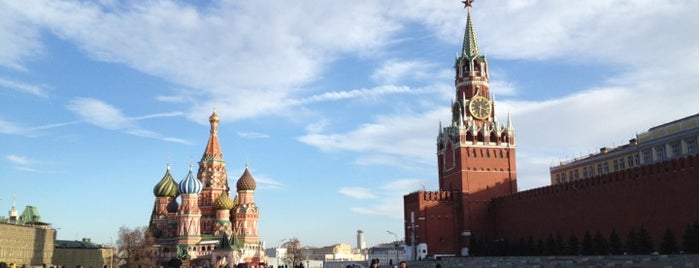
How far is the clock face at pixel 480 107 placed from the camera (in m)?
56.1

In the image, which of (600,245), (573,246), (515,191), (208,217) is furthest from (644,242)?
(208,217)

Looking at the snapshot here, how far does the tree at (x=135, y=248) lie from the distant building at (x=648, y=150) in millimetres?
34985

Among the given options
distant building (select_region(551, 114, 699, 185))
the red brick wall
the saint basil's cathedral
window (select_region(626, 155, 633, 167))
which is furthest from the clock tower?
the saint basil's cathedral

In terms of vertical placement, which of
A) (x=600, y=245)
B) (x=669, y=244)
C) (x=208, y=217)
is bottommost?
(x=669, y=244)

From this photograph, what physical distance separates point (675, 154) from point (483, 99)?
15730 mm

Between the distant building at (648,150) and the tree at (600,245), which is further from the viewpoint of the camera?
the distant building at (648,150)

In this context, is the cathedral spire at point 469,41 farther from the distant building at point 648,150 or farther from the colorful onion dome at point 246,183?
the colorful onion dome at point 246,183

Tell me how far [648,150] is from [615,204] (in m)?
13.9

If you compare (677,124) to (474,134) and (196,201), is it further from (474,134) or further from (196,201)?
(196,201)

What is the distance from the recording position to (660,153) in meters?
48.9

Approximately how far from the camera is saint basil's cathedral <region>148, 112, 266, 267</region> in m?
58.4

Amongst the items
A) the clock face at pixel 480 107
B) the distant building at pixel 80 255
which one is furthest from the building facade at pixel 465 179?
the distant building at pixel 80 255

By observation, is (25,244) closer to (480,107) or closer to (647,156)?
(480,107)

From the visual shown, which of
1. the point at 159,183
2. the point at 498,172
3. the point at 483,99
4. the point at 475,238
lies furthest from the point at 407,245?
the point at 159,183
